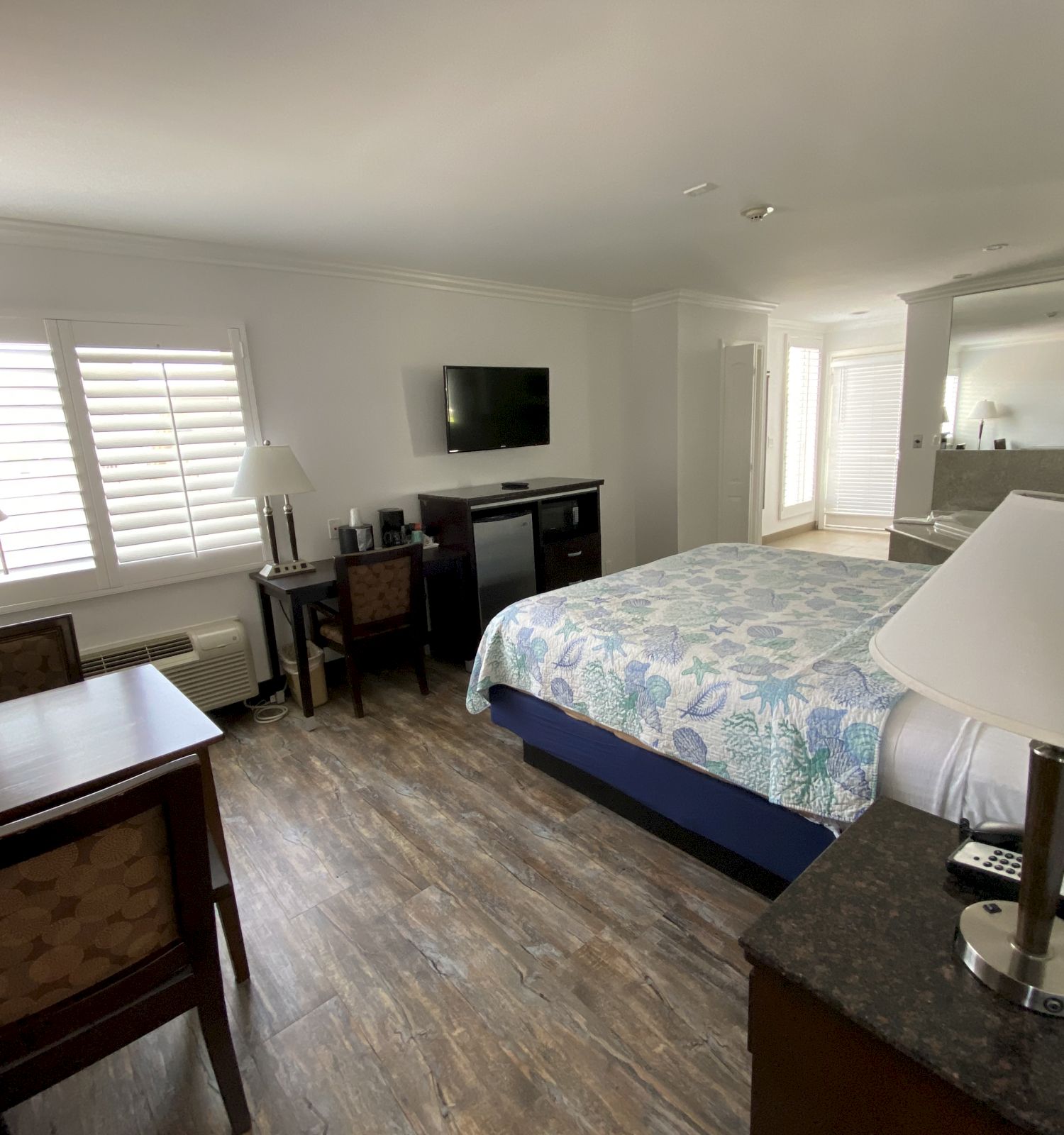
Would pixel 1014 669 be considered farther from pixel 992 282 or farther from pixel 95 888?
pixel 992 282

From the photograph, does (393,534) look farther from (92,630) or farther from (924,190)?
(924,190)

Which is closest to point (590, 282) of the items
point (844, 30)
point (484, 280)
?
point (484, 280)

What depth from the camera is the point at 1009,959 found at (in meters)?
0.80

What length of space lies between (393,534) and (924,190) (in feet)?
10.5

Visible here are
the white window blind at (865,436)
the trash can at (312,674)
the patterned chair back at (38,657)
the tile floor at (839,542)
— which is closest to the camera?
the patterned chair back at (38,657)

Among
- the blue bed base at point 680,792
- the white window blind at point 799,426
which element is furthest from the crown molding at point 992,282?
the blue bed base at point 680,792

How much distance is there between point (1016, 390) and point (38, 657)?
5.99m

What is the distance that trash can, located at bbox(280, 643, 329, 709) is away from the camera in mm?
3398

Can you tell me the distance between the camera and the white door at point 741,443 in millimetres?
4930

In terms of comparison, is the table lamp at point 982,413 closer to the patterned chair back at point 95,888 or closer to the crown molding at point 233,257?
the crown molding at point 233,257

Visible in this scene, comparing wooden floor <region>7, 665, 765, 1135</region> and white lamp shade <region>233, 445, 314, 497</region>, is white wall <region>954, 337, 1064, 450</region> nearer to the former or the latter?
wooden floor <region>7, 665, 765, 1135</region>

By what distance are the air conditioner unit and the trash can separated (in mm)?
182

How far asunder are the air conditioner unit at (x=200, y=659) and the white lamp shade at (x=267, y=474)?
0.77m

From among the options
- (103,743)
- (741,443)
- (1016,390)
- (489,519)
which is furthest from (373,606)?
(1016,390)
